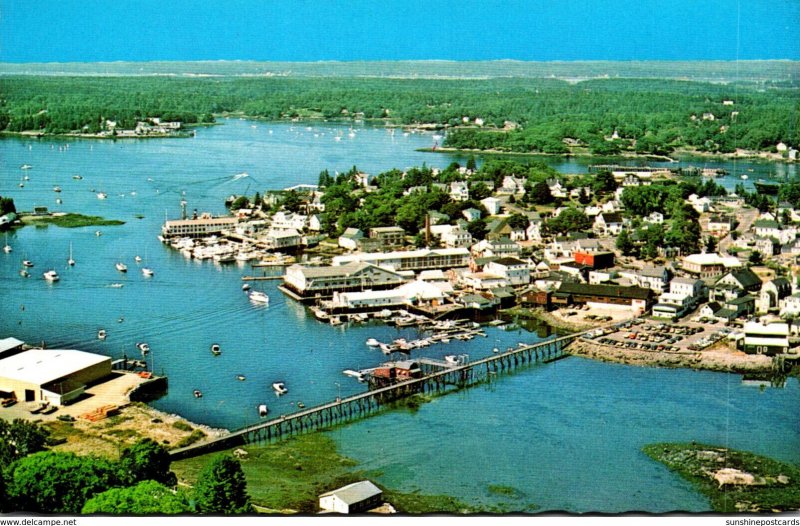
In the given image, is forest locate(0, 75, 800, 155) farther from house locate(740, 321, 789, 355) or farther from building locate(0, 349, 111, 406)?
→ building locate(0, 349, 111, 406)

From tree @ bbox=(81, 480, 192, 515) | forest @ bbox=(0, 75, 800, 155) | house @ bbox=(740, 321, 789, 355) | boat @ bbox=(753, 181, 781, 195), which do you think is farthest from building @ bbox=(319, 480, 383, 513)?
forest @ bbox=(0, 75, 800, 155)

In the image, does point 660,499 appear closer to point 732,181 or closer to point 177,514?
point 177,514

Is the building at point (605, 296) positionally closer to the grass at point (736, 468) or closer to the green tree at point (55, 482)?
the grass at point (736, 468)

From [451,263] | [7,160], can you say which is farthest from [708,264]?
[7,160]

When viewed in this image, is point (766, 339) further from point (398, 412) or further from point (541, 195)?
point (541, 195)

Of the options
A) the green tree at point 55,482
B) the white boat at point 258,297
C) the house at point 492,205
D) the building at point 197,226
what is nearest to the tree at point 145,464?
the green tree at point 55,482

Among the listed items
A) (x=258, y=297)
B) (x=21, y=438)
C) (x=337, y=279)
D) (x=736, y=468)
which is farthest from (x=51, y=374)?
(x=736, y=468)
